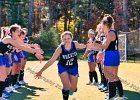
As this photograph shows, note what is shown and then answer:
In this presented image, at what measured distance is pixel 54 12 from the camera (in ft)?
216

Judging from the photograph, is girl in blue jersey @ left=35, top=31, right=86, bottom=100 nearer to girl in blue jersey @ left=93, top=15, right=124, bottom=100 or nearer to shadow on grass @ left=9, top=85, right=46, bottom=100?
girl in blue jersey @ left=93, top=15, right=124, bottom=100

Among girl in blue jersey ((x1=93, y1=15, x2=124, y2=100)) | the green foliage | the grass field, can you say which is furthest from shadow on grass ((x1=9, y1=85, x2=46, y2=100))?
the green foliage

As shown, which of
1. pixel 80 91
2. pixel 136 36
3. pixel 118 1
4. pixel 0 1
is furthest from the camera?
pixel 0 1

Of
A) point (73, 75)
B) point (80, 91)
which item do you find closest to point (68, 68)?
point (73, 75)

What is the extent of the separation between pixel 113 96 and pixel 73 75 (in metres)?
1.17

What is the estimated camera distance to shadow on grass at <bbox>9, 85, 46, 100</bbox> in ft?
37.2

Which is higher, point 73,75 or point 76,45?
point 76,45

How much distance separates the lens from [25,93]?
12.3 meters

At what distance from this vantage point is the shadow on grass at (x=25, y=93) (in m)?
11.3

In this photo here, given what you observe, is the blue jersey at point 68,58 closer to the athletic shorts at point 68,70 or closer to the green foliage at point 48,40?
the athletic shorts at point 68,70

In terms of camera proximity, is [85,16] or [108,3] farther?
[85,16]

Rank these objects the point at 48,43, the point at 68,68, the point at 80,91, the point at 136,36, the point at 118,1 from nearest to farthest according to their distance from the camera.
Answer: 1. the point at 68,68
2. the point at 80,91
3. the point at 136,36
4. the point at 48,43
5. the point at 118,1

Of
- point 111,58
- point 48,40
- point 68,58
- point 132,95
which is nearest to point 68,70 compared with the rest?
point 68,58

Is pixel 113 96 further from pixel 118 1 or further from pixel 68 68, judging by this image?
pixel 118 1
